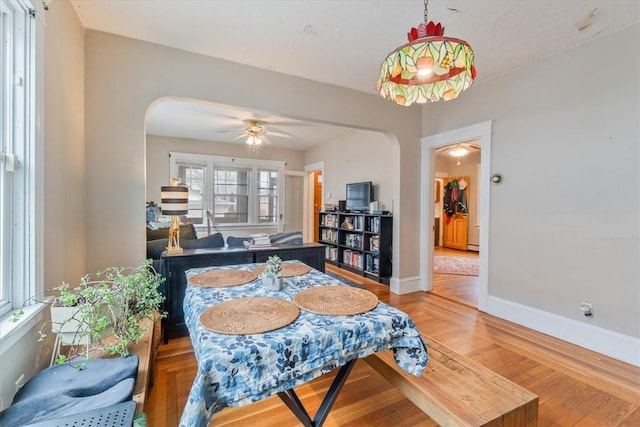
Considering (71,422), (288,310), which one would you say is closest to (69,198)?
(71,422)

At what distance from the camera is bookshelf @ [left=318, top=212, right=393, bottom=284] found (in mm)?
4414

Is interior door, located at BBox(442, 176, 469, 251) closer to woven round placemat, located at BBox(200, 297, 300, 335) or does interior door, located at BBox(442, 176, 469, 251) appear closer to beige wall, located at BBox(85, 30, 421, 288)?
beige wall, located at BBox(85, 30, 421, 288)

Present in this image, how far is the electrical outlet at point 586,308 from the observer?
2463mm

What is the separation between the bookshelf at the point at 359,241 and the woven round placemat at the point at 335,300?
2.92m

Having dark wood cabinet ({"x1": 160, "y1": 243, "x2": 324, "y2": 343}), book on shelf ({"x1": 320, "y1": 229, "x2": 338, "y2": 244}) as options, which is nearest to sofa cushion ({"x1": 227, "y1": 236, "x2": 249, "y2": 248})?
dark wood cabinet ({"x1": 160, "y1": 243, "x2": 324, "y2": 343})

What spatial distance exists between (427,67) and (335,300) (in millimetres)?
1232

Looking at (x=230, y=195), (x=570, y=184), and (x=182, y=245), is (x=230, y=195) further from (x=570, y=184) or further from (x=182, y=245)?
(x=570, y=184)

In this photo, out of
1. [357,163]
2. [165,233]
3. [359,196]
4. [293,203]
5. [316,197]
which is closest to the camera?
[165,233]

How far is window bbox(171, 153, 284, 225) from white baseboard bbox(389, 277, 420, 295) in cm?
378

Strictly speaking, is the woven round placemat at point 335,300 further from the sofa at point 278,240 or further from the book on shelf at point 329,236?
the book on shelf at point 329,236

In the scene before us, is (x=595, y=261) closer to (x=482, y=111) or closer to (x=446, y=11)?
(x=482, y=111)

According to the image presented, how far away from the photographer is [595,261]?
2.45 metres

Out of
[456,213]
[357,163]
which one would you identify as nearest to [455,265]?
[456,213]

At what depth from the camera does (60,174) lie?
1.75 meters
